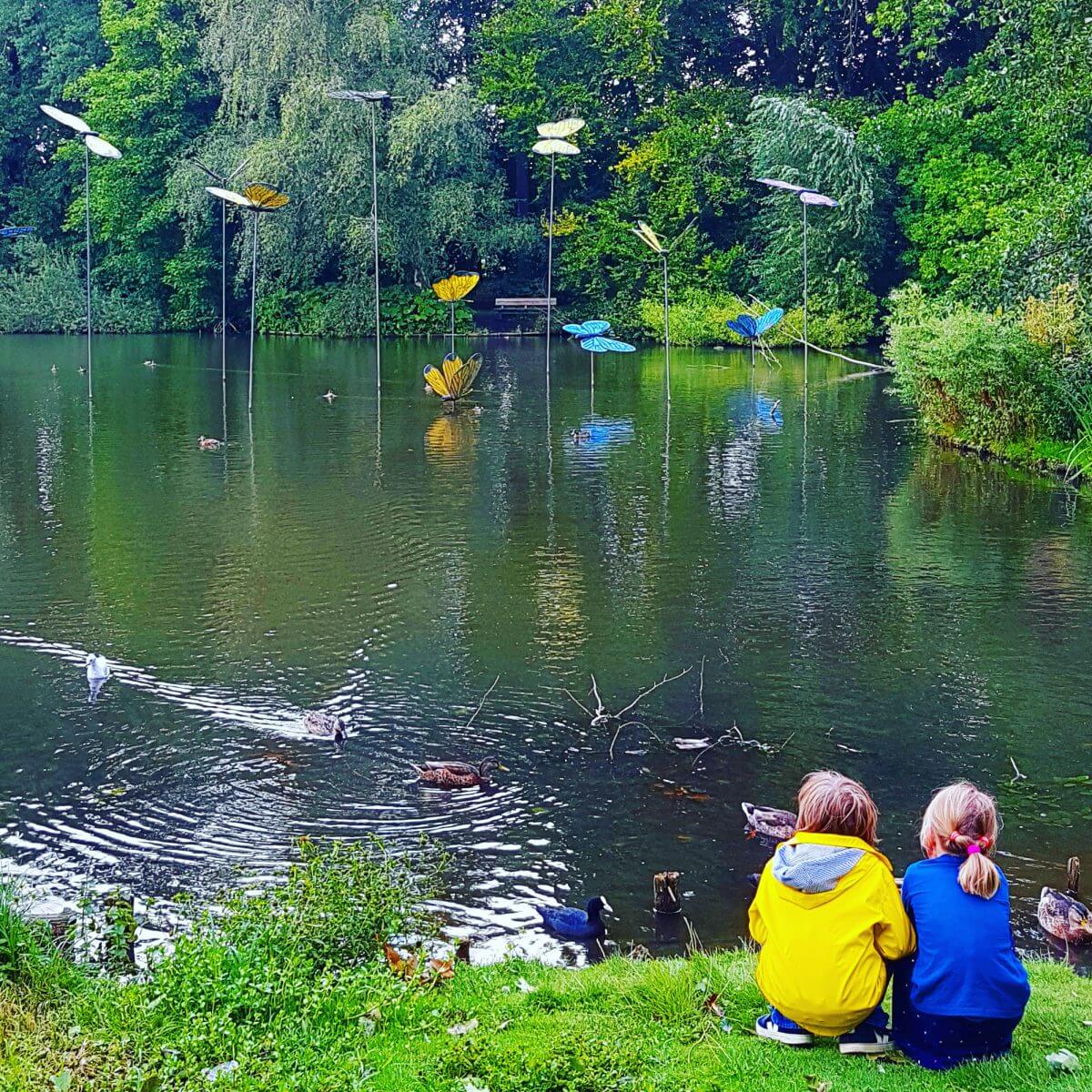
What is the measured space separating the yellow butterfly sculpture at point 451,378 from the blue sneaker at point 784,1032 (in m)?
20.6

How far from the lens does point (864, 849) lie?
427 cm

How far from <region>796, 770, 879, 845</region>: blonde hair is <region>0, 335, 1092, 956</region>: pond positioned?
6.12ft

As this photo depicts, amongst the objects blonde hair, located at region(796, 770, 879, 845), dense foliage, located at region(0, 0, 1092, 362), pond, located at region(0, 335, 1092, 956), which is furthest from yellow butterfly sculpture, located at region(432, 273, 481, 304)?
blonde hair, located at region(796, 770, 879, 845)

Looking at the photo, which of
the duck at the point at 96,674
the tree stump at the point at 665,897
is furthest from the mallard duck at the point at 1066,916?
the duck at the point at 96,674

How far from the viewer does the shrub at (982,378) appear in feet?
56.0

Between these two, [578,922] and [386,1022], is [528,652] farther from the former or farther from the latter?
[386,1022]

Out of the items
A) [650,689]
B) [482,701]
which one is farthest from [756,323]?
[482,701]

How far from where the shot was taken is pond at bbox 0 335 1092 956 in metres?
7.00

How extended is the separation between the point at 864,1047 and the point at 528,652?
5921mm

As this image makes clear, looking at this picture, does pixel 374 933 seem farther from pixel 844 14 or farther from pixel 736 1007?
pixel 844 14

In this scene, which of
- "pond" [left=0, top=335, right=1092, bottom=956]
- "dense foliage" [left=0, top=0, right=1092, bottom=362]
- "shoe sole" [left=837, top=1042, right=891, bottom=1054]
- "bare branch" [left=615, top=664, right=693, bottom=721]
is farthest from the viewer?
"dense foliage" [left=0, top=0, right=1092, bottom=362]

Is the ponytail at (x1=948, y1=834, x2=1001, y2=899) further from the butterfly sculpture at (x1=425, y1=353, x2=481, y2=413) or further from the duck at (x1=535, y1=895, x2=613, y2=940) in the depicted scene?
the butterfly sculpture at (x1=425, y1=353, x2=481, y2=413)

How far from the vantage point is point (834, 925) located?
4258 mm

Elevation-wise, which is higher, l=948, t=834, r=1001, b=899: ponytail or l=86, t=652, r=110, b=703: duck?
l=948, t=834, r=1001, b=899: ponytail
